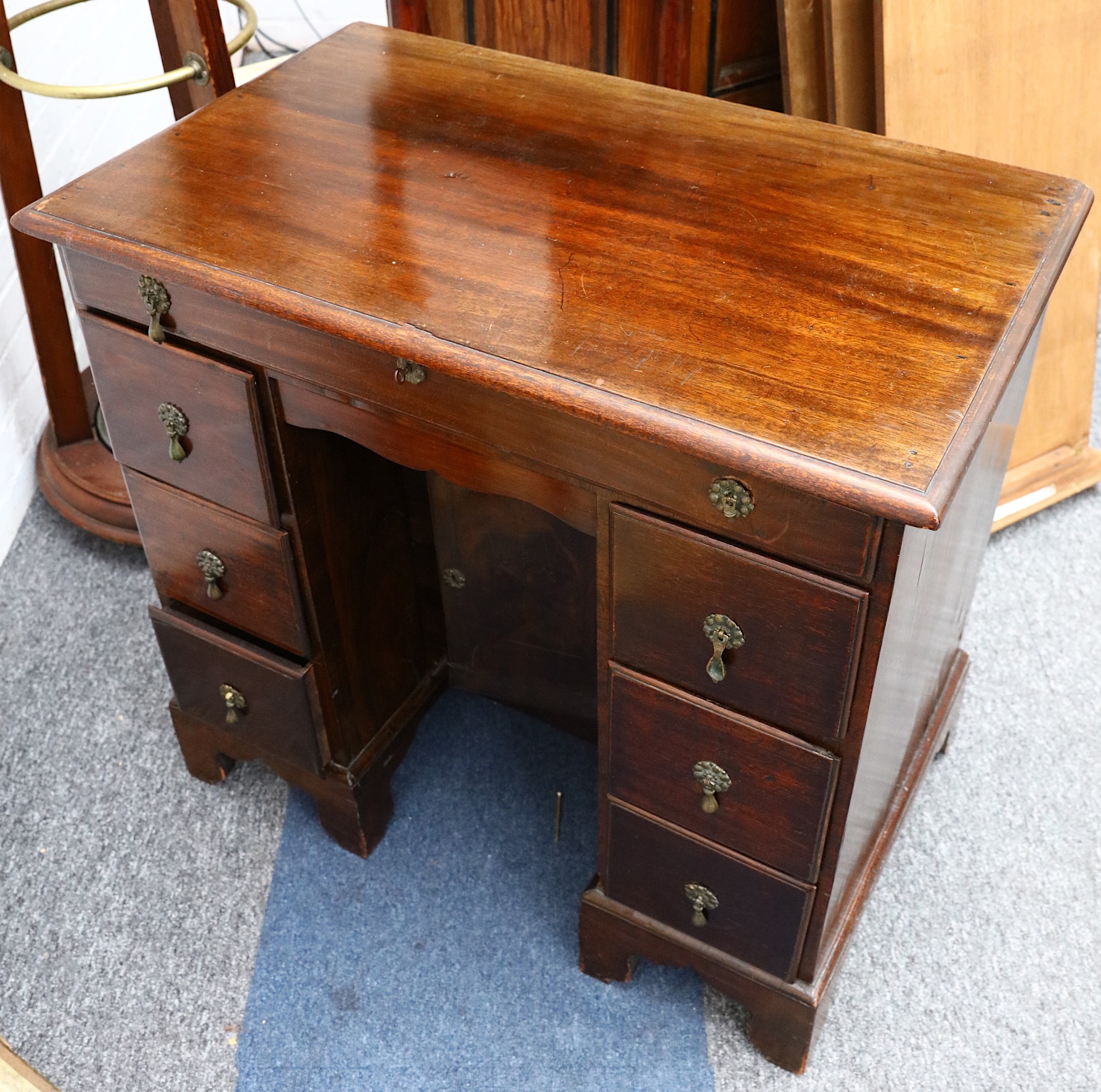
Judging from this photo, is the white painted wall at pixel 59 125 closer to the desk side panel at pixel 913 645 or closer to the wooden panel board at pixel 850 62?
the wooden panel board at pixel 850 62

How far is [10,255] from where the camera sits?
1931mm

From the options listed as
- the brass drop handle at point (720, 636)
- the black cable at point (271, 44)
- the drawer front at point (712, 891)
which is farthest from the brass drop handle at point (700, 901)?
the black cable at point (271, 44)

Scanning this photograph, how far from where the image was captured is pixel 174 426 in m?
1.18

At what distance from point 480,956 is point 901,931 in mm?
504

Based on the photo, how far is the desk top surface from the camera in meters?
0.86

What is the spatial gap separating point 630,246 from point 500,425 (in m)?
0.20

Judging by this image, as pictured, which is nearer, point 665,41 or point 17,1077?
point 17,1077

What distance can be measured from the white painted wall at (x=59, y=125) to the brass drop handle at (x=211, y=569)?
0.73 m

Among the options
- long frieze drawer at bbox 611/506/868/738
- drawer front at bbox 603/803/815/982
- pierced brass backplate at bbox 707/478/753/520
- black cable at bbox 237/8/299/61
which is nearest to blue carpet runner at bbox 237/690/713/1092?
drawer front at bbox 603/803/815/982

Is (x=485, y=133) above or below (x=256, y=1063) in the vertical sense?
above

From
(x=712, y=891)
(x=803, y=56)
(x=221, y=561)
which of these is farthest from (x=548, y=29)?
(x=712, y=891)

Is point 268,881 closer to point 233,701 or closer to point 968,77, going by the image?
point 233,701

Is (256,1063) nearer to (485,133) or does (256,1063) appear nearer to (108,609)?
(108,609)

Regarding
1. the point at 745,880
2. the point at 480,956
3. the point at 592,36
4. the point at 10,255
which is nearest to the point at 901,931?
the point at 745,880
